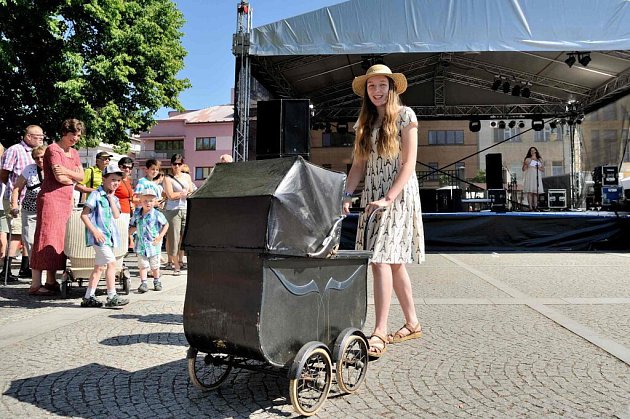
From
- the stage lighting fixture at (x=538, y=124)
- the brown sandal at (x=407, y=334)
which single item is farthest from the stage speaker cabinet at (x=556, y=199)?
the brown sandal at (x=407, y=334)

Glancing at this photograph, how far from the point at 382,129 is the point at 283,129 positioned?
4.69 m

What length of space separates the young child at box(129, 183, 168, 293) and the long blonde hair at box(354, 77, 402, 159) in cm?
376

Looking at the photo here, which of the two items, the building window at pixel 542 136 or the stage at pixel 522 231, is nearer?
the stage at pixel 522 231

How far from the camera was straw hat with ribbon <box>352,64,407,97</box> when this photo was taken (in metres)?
3.42

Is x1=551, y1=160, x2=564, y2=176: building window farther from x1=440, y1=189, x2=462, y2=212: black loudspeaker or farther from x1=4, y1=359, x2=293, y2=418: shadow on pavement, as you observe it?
x1=4, y1=359, x2=293, y2=418: shadow on pavement

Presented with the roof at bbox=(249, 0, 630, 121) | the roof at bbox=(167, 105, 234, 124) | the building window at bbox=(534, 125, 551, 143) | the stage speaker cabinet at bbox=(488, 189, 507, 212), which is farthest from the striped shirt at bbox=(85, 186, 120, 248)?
the roof at bbox=(167, 105, 234, 124)

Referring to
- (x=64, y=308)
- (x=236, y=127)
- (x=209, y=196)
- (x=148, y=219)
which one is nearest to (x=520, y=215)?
(x=236, y=127)

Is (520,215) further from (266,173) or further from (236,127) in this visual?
(266,173)

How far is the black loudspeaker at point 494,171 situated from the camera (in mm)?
19094

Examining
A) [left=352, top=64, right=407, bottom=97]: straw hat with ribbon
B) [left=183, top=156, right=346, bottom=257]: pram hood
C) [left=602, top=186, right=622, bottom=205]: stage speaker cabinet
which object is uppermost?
[left=602, top=186, right=622, bottom=205]: stage speaker cabinet

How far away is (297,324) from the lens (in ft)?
8.02

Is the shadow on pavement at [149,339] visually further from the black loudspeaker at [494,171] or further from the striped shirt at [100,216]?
the black loudspeaker at [494,171]

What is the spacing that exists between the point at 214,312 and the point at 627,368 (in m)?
2.69

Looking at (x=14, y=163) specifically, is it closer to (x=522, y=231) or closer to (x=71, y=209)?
(x=71, y=209)
